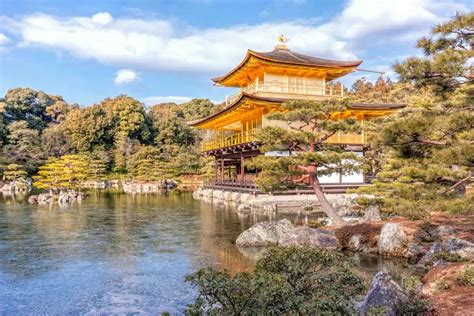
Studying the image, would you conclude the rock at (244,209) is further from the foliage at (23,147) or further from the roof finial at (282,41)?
the foliage at (23,147)

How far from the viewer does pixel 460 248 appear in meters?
8.01

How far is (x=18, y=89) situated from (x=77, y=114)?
32.7 feet

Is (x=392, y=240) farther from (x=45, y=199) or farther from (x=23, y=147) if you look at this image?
(x=23, y=147)

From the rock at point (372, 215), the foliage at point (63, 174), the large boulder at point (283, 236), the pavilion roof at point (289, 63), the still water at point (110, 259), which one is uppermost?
the pavilion roof at point (289, 63)

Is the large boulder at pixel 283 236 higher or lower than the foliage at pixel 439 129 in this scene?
lower

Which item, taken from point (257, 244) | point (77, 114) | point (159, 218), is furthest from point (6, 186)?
point (257, 244)

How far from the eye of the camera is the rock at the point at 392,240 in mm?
9703

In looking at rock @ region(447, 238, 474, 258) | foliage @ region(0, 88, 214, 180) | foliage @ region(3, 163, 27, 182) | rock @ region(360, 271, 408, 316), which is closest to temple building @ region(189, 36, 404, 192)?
rock @ region(447, 238, 474, 258)

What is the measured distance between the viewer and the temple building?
848 inches

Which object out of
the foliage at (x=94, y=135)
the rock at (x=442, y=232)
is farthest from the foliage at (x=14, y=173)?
the rock at (x=442, y=232)

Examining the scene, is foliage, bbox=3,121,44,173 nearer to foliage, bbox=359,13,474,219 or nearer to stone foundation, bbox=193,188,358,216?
stone foundation, bbox=193,188,358,216

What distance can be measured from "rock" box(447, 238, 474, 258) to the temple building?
1252cm

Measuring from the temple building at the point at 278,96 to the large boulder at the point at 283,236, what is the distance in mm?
9586

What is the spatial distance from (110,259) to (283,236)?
4171mm
